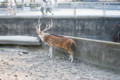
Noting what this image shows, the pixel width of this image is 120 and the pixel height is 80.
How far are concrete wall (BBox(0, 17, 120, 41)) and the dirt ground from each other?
20.0 ft

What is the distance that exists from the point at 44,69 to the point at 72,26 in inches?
339

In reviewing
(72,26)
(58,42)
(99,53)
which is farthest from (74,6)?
(99,53)

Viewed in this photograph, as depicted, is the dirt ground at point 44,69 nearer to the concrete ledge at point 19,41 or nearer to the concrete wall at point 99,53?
the concrete wall at point 99,53

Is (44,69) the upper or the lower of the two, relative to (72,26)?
lower

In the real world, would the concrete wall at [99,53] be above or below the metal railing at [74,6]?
below

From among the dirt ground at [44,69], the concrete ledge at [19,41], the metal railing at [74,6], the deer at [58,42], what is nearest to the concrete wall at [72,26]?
the metal railing at [74,6]

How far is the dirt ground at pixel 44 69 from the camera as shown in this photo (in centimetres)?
808

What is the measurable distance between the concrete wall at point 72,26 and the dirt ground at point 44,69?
6.09 m

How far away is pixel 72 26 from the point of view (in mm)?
17266

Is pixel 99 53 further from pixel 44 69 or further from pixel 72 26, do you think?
pixel 72 26

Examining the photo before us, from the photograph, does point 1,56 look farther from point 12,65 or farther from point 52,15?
point 52,15

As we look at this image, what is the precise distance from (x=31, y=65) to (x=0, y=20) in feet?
29.2

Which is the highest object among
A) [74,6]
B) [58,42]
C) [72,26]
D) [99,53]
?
[74,6]

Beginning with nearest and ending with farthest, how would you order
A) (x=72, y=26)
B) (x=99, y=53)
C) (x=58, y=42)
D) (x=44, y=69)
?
(x=44, y=69), (x=99, y=53), (x=58, y=42), (x=72, y=26)
